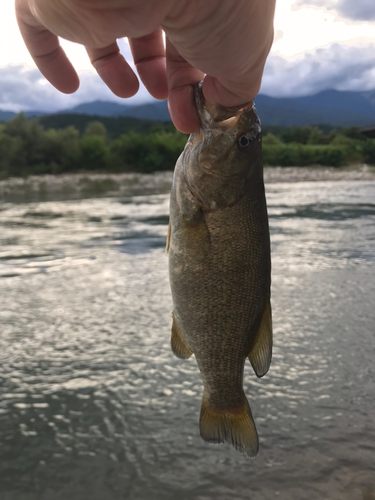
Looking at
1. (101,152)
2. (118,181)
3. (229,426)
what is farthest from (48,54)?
(101,152)

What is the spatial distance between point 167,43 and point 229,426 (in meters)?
1.49

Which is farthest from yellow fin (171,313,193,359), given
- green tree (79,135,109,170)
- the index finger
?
green tree (79,135,109,170)

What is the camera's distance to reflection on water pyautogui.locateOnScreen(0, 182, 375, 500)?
Answer: 276cm

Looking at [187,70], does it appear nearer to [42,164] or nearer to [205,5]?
[205,5]

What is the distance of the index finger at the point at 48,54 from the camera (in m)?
1.40

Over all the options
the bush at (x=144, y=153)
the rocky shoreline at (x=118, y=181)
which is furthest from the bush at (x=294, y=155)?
the bush at (x=144, y=153)

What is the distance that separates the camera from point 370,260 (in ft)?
23.8

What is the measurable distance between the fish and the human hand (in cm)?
16

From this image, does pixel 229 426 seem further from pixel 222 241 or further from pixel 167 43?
pixel 167 43

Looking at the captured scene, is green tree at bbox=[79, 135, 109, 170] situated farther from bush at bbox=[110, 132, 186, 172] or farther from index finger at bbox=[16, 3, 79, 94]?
index finger at bbox=[16, 3, 79, 94]

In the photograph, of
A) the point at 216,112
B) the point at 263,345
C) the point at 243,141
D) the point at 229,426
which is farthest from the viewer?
the point at 229,426

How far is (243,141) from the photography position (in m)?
1.69

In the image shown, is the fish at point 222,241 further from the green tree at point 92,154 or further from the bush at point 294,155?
the bush at point 294,155

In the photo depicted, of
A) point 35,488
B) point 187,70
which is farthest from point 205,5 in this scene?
point 35,488
